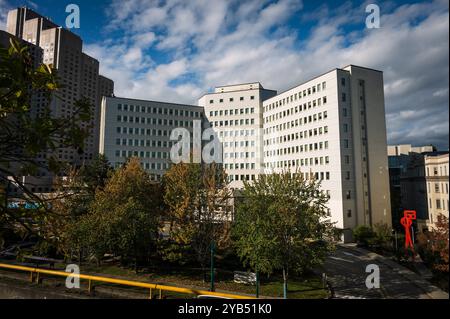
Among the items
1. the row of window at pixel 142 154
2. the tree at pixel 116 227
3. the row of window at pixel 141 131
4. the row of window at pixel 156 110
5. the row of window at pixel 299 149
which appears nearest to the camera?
the tree at pixel 116 227

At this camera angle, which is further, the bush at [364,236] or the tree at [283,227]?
the bush at [364,236]

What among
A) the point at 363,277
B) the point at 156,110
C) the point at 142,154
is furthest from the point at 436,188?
the point at 156,110

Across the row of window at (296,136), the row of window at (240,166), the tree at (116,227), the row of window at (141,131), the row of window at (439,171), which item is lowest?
the tree at (116,227)

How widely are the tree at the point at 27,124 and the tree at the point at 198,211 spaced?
19695mm

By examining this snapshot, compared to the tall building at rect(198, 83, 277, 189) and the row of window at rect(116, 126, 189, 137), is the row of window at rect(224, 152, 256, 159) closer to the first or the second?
the tall building at rect(198, 83, 277, 189)

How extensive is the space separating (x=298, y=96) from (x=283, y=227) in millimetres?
47226

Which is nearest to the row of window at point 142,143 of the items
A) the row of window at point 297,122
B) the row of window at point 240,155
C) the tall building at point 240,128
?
the tall building at point 240,128

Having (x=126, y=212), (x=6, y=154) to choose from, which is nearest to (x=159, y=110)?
(x=126, y=212)

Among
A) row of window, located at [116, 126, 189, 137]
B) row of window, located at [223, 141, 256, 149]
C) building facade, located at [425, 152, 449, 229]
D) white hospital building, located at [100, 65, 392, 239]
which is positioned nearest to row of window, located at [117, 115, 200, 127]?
white hospital building, located at [100, 65, 392, 239]

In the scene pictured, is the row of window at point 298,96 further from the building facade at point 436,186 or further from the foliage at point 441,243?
the foliage at point 441,243

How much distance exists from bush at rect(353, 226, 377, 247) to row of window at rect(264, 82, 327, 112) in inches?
1071

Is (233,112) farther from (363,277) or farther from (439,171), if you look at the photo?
(439,171)

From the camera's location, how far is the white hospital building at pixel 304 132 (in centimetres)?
4934

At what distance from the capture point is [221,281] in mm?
22375
